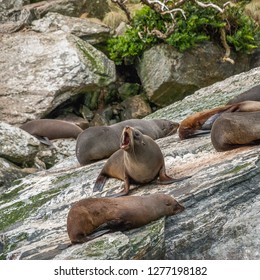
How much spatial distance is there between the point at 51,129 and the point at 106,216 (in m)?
7.28

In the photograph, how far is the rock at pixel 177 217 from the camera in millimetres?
5625

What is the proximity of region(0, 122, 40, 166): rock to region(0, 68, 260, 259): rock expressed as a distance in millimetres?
2014

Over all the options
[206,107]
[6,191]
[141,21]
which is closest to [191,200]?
[6,191]

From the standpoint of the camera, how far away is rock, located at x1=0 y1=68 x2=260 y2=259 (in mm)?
5625

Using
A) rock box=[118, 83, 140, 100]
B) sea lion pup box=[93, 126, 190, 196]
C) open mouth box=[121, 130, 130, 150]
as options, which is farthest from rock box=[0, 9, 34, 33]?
open mouth box=[121, 130, 130, 150]

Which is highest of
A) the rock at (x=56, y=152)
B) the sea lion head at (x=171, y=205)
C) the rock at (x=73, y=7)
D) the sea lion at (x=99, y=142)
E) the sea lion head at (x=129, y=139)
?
the rock at (x=73, y=7)

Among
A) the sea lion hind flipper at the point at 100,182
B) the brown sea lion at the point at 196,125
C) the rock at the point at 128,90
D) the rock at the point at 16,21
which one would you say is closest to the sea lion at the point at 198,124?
the brown sea lion at the point at 196,125

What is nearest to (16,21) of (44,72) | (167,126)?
(44,72)

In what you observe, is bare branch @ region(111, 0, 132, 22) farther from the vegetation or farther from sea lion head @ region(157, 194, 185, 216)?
sea lion head @ region(157, 194, 185, 216)

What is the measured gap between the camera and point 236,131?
7.43 m

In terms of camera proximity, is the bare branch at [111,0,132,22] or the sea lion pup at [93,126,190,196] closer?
the sea lion pup at [93,126,190,196]

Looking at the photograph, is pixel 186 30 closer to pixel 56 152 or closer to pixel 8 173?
pixel 56 152

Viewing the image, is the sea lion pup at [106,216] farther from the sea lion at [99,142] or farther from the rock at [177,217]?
the sea lion at [99,142]

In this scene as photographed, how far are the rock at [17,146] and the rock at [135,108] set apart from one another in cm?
482
